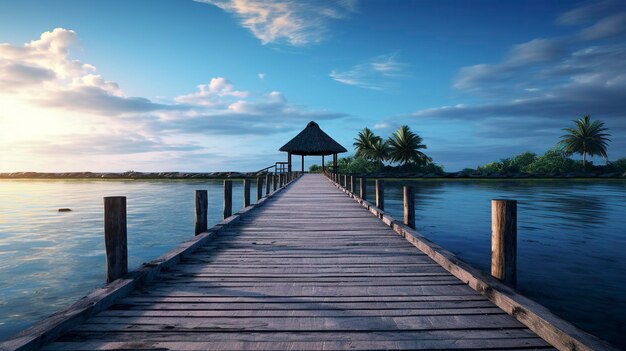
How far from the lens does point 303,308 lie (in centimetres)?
304

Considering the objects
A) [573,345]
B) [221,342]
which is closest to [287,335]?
[221,342]

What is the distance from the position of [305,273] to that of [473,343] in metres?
1.93

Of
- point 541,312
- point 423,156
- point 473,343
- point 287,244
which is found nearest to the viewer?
point 473,343

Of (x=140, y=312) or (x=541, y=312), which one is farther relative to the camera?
(x=140, y=312)

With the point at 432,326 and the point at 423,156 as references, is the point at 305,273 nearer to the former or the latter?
the point at 432,326

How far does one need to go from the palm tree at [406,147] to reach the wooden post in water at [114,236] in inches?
1690

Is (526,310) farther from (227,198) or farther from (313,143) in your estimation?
(313,143)

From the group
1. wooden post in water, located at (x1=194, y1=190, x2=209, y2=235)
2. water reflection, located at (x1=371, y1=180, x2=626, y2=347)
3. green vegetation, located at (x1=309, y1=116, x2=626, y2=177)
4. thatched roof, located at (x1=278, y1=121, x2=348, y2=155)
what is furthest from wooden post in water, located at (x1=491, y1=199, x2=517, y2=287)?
green vegetation, located at (x1=309, y1=116, x2=626, y2=177)

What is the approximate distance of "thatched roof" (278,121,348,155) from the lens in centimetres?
2966

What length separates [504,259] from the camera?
3617mm

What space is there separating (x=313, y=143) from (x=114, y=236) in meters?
26.5

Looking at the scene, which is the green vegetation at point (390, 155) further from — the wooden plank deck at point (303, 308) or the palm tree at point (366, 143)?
the wooden plank deck at point (303, 308)

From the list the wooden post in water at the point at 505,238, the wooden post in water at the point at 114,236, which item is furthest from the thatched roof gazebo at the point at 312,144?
the wooden post in water at the point at 505,238

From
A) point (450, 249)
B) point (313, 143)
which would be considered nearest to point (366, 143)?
point (313, 143)
